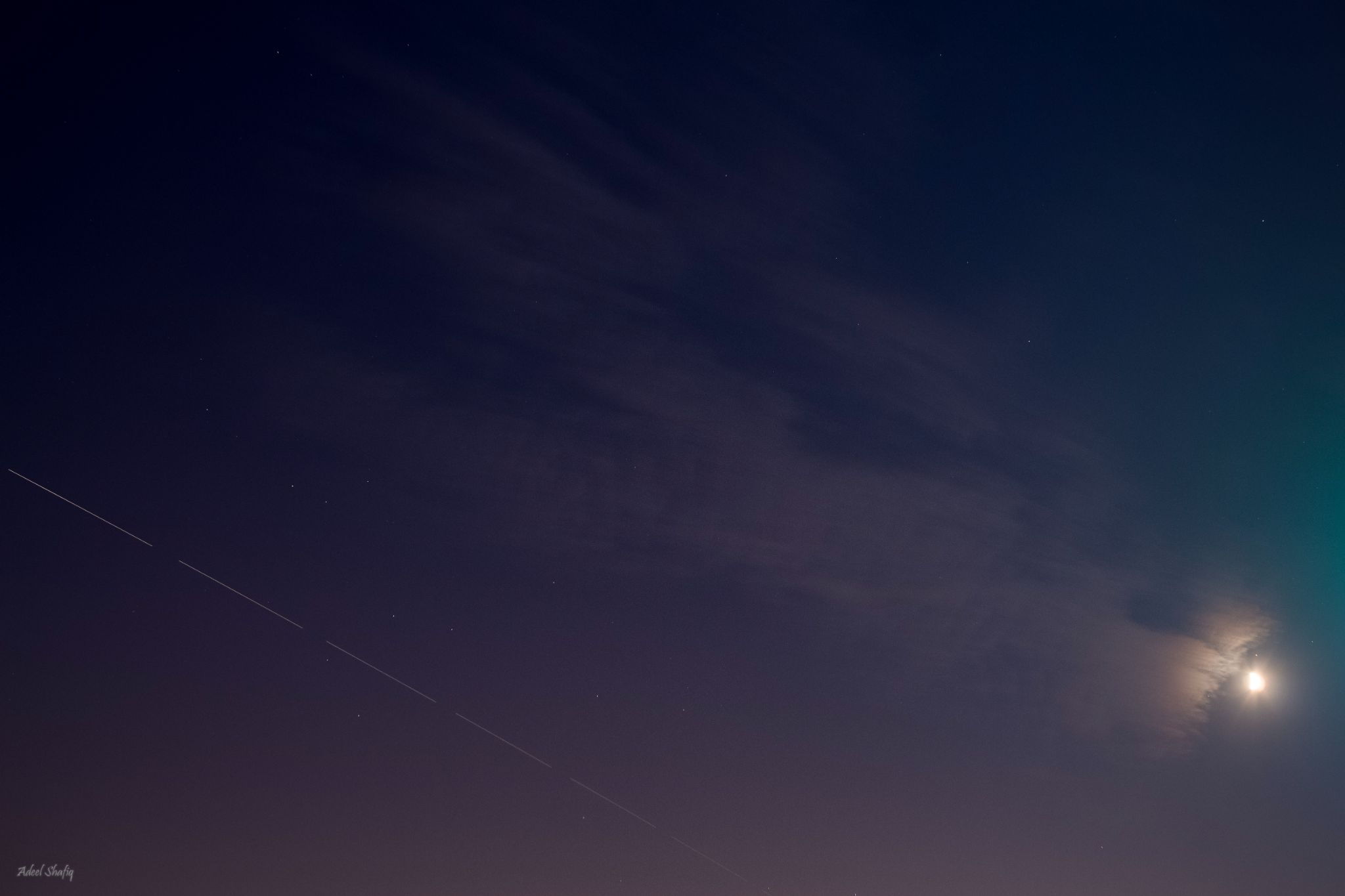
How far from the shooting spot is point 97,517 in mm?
5961

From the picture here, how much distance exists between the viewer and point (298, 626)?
6398 mm

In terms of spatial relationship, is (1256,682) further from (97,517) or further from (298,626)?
(97,517)

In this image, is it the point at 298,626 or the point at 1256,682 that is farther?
the point at 1256,682

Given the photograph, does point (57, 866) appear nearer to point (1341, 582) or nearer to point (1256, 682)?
point (1256, 682)

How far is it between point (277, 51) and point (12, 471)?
11.2 feet

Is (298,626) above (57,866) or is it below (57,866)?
above

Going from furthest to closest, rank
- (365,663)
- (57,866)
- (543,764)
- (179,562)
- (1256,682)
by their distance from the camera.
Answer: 1. (1256,682)
2. (543,764)
3. (365,663)
4. (179,562)
5. (57,866)

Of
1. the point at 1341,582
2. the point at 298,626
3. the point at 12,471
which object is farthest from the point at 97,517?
the point at 1341,582

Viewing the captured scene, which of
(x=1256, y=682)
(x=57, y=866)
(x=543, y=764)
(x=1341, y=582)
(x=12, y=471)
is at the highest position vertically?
(x=1341, y=582)

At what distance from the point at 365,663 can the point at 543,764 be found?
1.66m

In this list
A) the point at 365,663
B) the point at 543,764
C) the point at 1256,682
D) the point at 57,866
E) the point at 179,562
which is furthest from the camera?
the point at 1256,682

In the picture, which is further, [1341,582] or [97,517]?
[1341,582]

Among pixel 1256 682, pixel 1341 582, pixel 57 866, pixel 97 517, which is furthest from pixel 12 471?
pixel 1341 582

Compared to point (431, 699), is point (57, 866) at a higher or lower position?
lower
